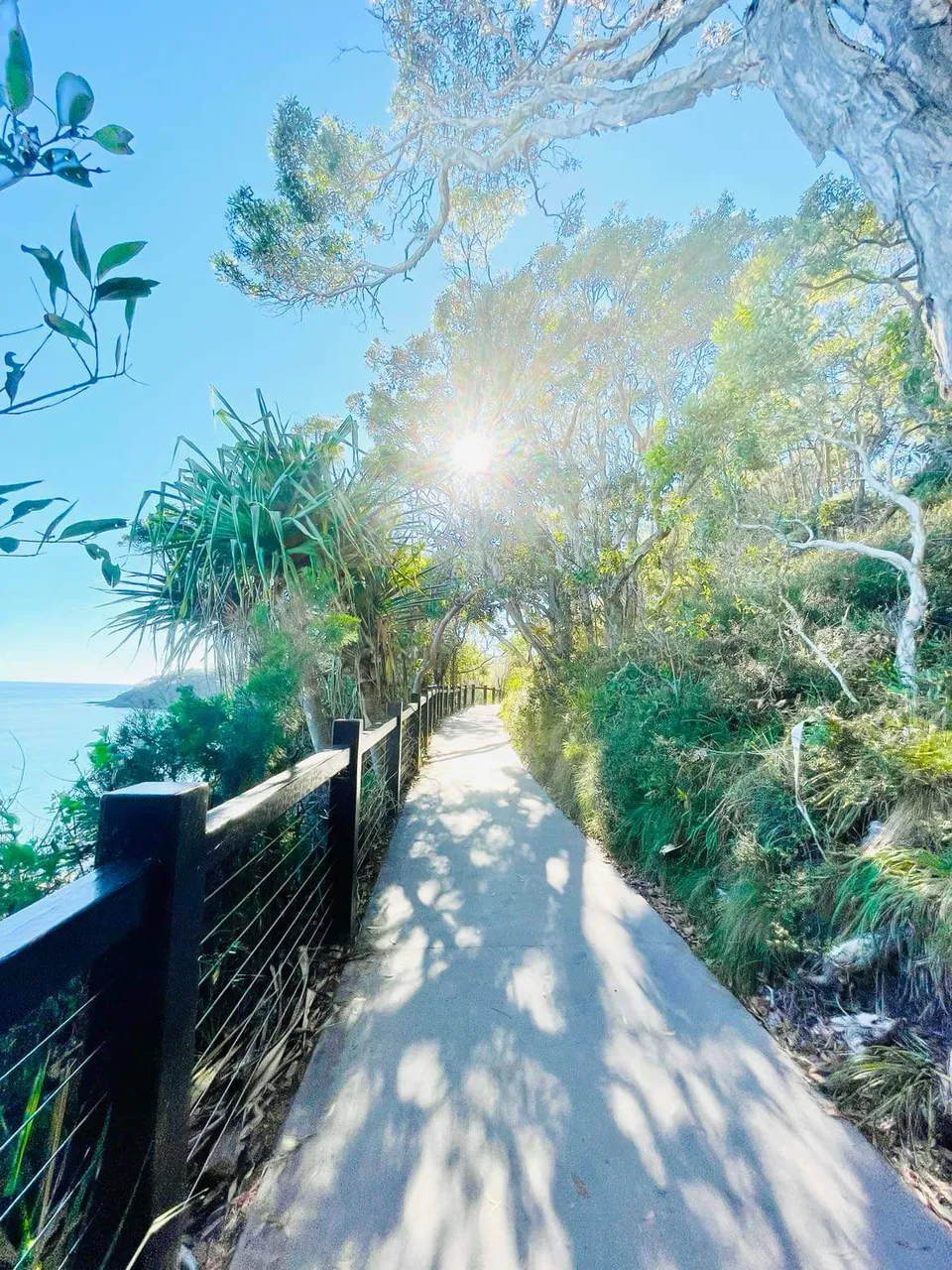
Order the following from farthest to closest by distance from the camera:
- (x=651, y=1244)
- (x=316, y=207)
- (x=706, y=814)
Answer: (x=316, y=207)
(x=706, y=814)
(x=651, y=1244)

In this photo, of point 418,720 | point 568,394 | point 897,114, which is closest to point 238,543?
point 897,114

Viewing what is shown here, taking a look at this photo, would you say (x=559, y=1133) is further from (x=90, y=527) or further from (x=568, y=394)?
(x=568, y=394)

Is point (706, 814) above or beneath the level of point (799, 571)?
beneath

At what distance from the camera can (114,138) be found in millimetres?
829

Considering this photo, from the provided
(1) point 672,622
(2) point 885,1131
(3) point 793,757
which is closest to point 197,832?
(2) point 885,1131

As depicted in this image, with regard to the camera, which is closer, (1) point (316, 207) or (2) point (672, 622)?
(2) point (672, 622)

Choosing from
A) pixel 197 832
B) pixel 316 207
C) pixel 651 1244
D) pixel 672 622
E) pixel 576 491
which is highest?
pixel 316 207

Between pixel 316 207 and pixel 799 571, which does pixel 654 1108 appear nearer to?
pixel 799 571

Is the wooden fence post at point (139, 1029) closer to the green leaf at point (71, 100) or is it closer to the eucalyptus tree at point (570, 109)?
the green leaf at point (71, 100)

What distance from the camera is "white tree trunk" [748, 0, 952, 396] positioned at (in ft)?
5.02

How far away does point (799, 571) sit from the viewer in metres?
4.39

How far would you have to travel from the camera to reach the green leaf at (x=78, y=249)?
0.76 meters

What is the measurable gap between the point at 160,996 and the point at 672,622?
181 inches

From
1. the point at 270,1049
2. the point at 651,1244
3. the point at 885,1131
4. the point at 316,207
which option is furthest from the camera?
the point at 316,207
